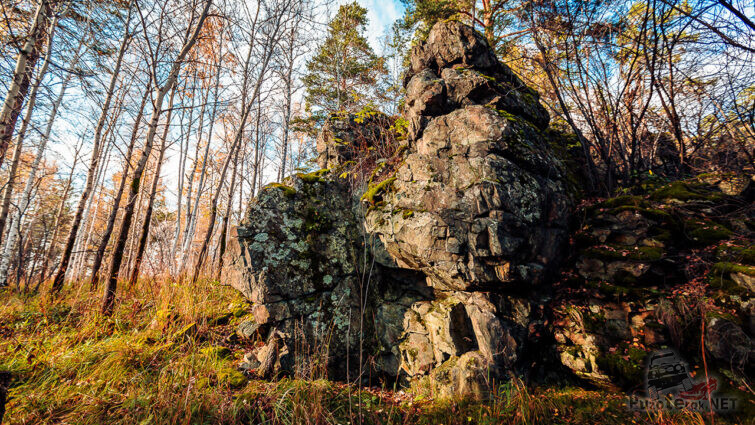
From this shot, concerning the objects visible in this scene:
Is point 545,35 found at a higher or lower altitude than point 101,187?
higher

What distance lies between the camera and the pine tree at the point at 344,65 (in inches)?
449

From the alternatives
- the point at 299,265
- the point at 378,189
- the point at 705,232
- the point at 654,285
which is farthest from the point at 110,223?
the point at 705,232

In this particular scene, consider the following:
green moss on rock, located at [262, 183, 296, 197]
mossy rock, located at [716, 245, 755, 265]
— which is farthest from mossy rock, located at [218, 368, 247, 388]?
mossy rock, located at [716, 245, 755, 265]

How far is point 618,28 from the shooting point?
4.89m

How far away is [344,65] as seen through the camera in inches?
461

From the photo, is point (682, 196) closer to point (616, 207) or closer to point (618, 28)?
point (616, 207)

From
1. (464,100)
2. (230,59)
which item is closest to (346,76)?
(230,59)

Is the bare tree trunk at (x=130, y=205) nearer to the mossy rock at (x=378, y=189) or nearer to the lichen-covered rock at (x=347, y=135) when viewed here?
the mossy rock at (x=378, y=189)

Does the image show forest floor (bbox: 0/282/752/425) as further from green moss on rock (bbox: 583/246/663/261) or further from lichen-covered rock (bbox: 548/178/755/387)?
green moss on rock (bbox: 583/246/663/261)

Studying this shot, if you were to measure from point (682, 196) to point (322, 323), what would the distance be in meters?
6.77

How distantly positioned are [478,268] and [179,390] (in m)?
4.02

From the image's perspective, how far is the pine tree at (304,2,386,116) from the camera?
11.4m

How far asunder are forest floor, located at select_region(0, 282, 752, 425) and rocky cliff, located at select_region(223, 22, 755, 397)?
0.42 metres

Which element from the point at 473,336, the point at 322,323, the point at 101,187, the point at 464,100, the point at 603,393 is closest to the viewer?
the point at 603,393
